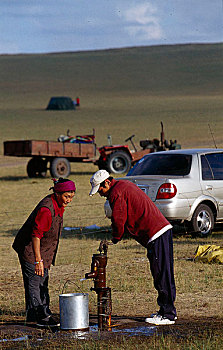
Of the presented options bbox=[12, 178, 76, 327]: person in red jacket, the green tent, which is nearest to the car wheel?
bbox=[12, 178, 76, 327]: person in red jacket

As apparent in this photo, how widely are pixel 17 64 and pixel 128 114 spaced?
60.4m

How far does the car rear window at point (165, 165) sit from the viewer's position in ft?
41.8

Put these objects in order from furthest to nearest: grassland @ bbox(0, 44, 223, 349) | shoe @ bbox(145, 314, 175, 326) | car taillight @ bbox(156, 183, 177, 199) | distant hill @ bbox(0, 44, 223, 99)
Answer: distant hill @ bbox(0, 44, 223, 99) → car taillight @ bbox(156, 183, 177, 199) → grassland @ bbox(0, 44, 223, 349) → shoe @ bbox(145, 314, 175, 326)

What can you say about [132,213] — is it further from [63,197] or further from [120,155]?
[120,155]

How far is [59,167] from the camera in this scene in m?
25.3

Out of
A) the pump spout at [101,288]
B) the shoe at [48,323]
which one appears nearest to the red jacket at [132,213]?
the pump spout at [101,288]

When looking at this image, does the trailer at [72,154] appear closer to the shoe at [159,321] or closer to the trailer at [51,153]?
the trailer at [51,153]

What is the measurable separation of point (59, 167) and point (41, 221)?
18552 mm

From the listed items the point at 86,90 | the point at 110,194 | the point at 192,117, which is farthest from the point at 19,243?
the point at 86,90

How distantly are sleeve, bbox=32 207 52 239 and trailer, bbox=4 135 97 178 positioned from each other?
17.6m

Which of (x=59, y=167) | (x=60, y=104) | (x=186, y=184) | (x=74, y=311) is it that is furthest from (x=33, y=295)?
(x=60, y=104)

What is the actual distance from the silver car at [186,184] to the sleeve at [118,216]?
5.51 m

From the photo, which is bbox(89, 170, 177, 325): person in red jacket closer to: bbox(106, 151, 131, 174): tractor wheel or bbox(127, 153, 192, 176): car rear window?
bbox(127, 153, 192, 176): car rear window

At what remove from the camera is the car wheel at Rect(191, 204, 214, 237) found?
41.1 feet
